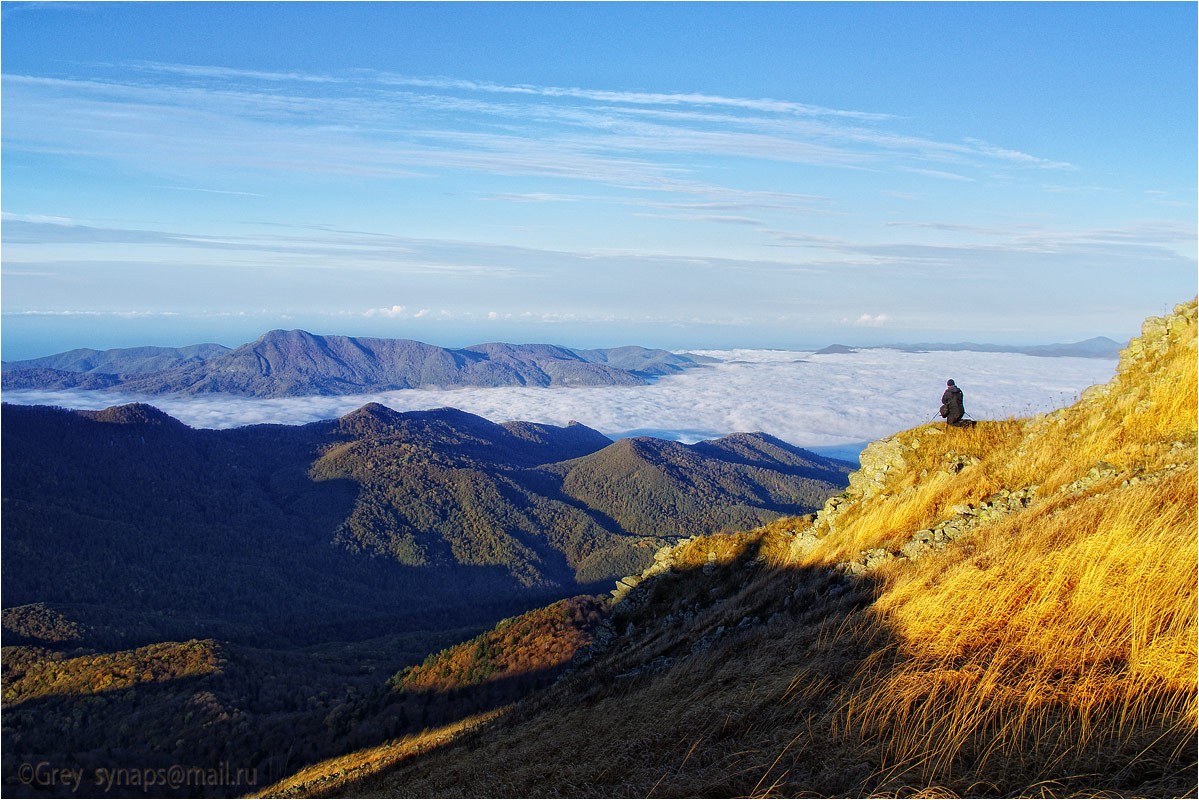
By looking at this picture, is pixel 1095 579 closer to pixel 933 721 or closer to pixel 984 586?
pixel 984 586

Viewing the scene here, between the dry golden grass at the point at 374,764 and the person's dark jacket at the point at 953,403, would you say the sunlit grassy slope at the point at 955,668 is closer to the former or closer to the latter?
the dry golden grass at the point at 374,764

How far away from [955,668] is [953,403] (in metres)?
15.0

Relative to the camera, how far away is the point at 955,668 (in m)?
7.72

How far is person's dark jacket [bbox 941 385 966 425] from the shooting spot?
20938mm

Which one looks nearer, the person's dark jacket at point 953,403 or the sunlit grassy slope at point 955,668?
the sunlit grassy slope at point 955,668

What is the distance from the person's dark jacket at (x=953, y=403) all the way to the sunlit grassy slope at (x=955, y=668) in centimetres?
386

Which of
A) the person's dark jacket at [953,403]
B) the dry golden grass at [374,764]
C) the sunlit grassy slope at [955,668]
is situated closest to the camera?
the sunlit grassy slope at [955,668]

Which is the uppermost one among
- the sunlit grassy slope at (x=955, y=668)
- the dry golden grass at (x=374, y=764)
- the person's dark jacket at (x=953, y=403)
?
the person's dark jacket at (x=953, y=403)

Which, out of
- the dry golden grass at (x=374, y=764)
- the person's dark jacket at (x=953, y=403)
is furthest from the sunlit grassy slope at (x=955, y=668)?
the person's dark jacket at (x=953, y=403)

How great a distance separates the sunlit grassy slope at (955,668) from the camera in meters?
6.34

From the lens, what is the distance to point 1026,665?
24.0ft

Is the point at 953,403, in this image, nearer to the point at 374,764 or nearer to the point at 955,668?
the point at 955,668

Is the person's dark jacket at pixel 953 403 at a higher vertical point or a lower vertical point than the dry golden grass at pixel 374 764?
higher

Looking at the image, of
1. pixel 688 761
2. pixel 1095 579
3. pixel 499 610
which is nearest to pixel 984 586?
pixel 1095 579
